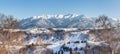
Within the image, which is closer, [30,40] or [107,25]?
[107,25]

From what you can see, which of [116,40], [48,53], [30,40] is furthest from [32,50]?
[30,40]

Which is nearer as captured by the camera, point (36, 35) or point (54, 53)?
point (54, 53)

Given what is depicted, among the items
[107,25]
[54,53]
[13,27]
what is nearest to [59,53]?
[54,53]

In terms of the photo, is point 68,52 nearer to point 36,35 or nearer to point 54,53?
point 54,53

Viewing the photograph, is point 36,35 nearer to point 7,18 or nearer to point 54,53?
point 54,53

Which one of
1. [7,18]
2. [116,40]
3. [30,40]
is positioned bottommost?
[30,40]

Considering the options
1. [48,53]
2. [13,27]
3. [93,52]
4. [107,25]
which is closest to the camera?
[13,27]

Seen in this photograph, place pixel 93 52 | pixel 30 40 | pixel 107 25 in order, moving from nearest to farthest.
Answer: pixel 93 52, pixel 107 25, pixel 30 40

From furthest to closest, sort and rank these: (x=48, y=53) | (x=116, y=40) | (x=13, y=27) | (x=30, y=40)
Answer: (x=30, y=40) → (x=48, y=53) → (x=13, y=27) → (x=116, y=40)

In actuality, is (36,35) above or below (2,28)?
below
